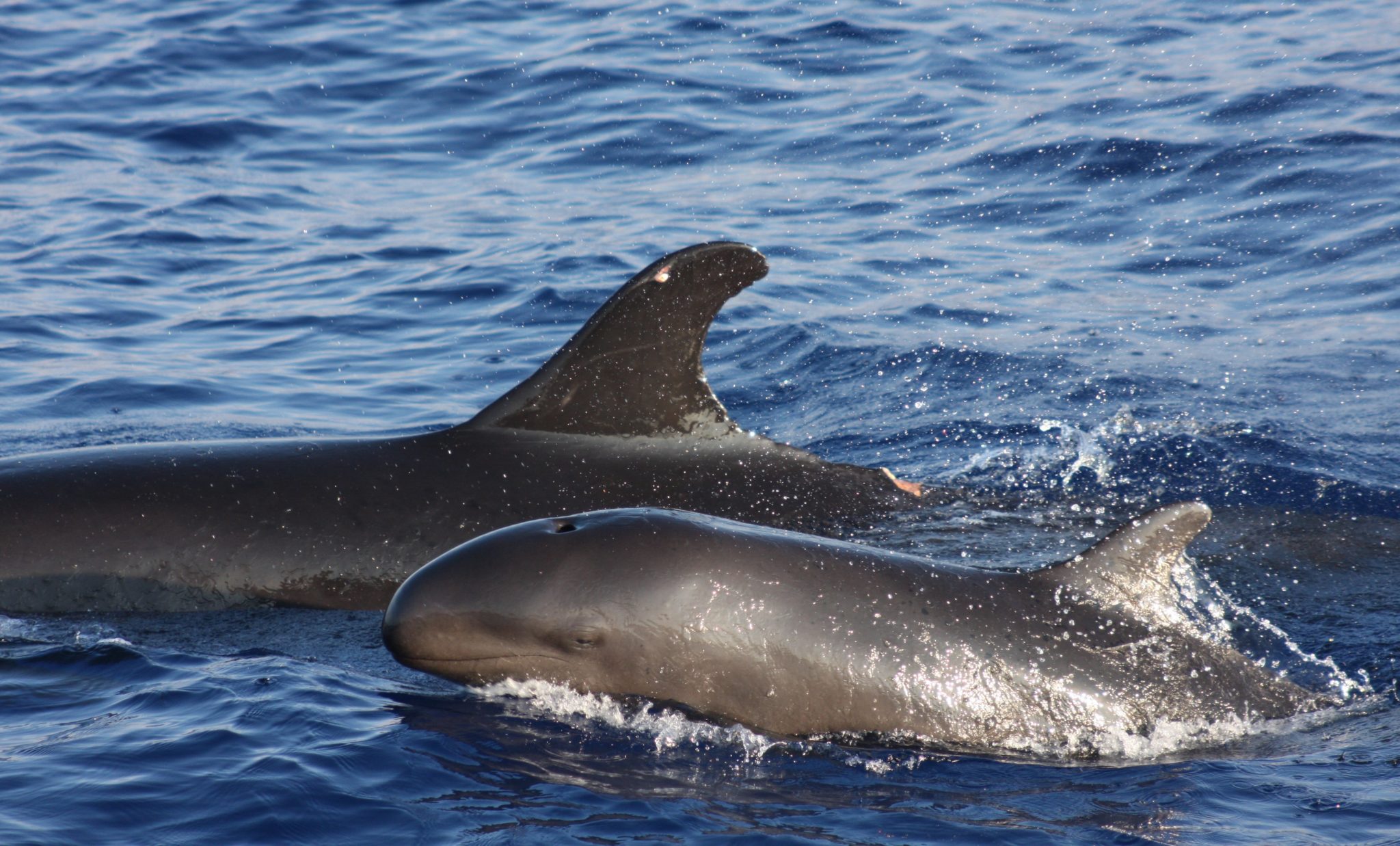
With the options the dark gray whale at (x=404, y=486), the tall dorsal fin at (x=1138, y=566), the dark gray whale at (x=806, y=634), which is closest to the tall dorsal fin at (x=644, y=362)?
the dark gray whale at (x=404, y=486)

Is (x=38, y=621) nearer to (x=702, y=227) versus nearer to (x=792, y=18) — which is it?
(x=702, y=227)

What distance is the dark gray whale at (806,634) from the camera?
6.56 m

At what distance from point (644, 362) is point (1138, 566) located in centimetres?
303

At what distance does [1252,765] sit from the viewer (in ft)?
21.2

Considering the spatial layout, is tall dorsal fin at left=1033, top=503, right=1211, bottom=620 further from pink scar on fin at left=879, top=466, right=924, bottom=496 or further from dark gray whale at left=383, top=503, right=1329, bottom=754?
pink scar on fin at left=879, top=466, right=924, bottom=496

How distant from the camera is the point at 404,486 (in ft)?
27.3

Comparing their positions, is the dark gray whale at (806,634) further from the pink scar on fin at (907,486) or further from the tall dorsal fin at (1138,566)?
the pink scar on fin at (907,486)

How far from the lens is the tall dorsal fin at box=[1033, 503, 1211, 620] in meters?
6.61

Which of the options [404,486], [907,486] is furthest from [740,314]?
[404,486]

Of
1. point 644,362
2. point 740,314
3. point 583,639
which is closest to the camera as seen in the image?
point 583,639

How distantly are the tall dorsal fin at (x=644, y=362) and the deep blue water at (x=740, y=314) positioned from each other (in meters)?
1.48

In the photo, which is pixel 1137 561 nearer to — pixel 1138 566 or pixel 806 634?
pixel 1138 566

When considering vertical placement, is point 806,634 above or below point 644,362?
below

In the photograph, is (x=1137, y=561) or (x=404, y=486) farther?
(x=404, y=486)
